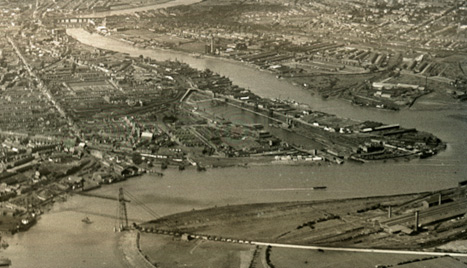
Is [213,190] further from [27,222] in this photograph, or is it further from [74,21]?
[74,21]

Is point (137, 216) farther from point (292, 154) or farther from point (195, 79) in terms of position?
point (195, 79)

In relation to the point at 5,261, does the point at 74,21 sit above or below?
above

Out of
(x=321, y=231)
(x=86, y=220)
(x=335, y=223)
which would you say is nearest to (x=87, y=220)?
(x=86, y=220)

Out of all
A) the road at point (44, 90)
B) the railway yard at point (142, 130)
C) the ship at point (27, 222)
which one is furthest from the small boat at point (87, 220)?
the road at point (44, 90)

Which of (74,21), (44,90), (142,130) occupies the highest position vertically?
(74,21)

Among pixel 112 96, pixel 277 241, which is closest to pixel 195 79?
pixel 112 96

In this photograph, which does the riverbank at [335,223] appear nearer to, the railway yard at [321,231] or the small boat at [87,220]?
the railway yard at [321,231]

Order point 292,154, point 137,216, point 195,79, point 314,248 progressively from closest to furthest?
point 314,248, point 137,216, point 292,154, point 195,79

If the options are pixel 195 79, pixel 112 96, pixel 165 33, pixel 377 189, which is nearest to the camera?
pixel 377 189
